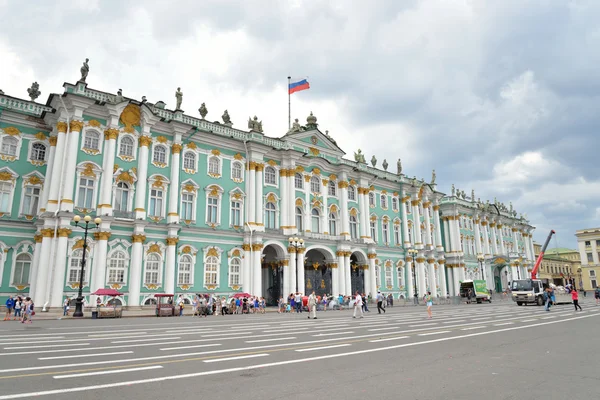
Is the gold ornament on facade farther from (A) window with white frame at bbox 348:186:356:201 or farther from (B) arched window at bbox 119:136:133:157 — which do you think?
(A) window with white frame at bbox 348:186:356:201

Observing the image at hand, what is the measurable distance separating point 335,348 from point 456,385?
188 inches

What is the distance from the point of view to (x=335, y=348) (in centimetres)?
1161

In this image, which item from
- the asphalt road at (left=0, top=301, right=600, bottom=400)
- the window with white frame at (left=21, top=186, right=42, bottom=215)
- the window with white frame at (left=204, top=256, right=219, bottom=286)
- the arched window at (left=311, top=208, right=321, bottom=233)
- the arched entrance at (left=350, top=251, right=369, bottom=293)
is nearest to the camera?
the asphalt road at (left=0, top=301, right=600, bottom=400)

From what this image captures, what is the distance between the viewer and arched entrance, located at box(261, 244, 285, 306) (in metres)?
39.8

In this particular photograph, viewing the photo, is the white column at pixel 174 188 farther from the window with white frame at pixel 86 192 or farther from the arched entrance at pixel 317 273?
the arched entrance at pixel 317 273

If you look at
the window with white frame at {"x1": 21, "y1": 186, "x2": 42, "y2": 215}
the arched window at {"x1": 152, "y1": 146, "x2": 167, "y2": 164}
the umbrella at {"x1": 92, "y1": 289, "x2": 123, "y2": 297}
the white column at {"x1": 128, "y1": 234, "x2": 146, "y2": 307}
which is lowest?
the umbrella at {"x1": 92, "y1": 289, "x2": 123, "y2": 297}

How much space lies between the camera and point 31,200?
1180 inches

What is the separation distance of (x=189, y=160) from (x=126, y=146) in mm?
5352

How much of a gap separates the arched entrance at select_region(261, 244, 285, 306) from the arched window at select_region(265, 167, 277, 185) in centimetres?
626

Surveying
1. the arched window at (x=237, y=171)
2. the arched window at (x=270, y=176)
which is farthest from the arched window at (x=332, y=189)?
the arched window at (x=237, y=171)

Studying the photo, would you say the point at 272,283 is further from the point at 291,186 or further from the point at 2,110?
the point at 2,110

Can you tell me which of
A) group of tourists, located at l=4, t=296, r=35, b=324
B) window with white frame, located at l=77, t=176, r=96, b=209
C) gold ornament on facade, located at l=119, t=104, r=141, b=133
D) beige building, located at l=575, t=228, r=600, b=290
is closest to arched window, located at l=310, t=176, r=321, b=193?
gold ornament on facade, located at l=119, t=104, r=141, b=133

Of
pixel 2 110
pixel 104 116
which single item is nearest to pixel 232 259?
pixel 104 116

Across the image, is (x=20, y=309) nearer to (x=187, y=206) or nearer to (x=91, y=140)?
(x=91, y=140)
